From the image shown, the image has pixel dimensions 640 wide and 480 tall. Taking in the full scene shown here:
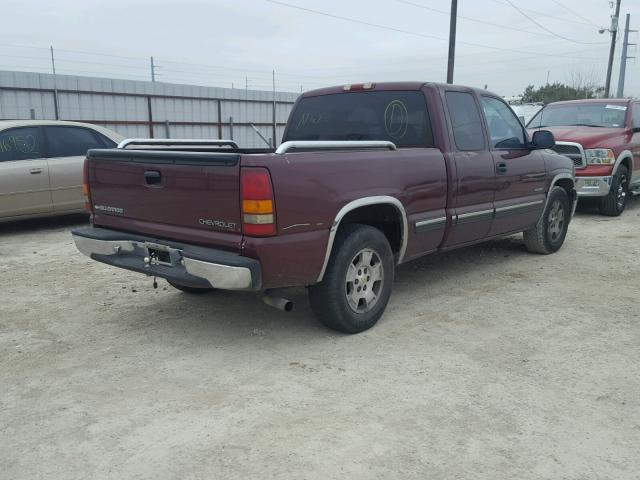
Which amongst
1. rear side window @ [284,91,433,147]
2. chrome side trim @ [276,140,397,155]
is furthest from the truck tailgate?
rear side window @ [284,91,433,147]

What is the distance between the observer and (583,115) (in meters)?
10.5

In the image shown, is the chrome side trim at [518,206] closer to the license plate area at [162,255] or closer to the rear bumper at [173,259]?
the rear bumper at [173,259]

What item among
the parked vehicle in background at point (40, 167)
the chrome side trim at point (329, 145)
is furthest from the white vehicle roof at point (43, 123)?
the chrome side trim at point (329, 145)

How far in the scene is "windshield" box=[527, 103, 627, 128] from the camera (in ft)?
33.5

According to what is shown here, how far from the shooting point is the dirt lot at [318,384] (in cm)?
280

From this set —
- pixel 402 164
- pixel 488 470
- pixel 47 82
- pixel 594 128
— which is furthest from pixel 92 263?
pixel 47 82

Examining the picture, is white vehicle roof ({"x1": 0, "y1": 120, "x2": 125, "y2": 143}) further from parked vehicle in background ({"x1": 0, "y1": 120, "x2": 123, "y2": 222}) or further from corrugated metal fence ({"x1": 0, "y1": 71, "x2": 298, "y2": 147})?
corrugated metal fence ({"x1": 0, "y1": 71, "x2": 298, "y2": 147})

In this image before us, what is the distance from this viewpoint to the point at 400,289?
18.3 ft

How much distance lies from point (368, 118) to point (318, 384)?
103 inches

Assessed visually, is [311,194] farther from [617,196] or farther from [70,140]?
[617,196]

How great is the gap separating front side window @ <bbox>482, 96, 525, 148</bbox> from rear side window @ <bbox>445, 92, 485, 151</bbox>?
206 millimetres

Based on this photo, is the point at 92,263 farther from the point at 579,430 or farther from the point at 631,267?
the point at 631,267

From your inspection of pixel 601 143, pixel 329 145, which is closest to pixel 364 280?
pixel 329 145

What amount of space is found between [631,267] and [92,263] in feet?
19.4
